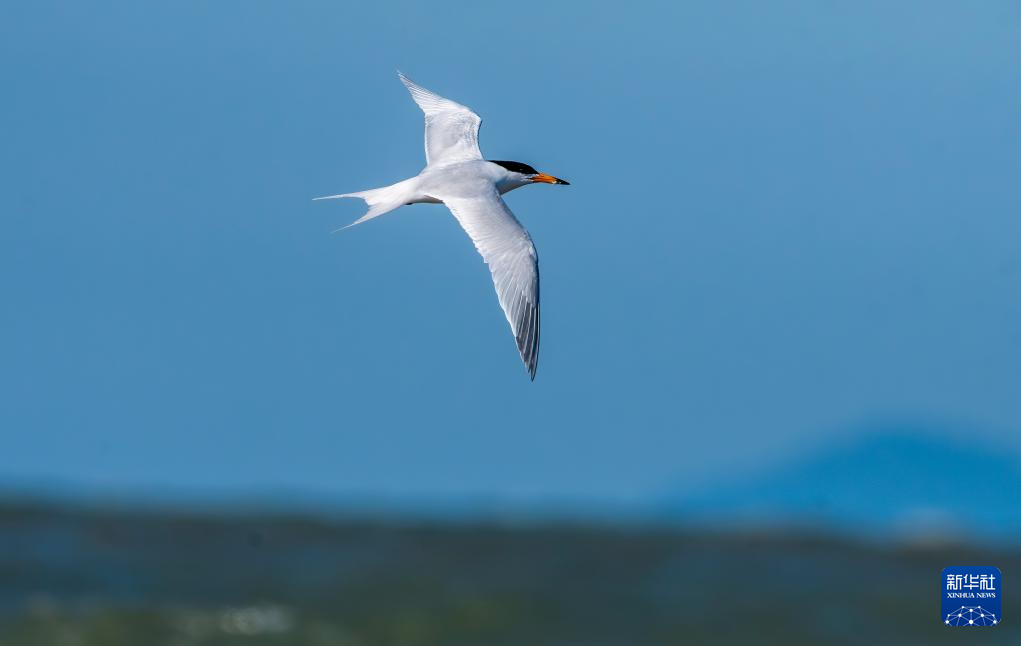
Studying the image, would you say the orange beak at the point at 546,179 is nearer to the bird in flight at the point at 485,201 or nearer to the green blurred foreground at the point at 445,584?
the bird in flight at the point at 485,201

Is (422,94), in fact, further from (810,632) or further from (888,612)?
(888,612)

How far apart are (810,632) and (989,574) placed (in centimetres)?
364

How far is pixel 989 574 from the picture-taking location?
691 inches

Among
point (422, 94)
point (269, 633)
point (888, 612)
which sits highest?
point (422, 94)

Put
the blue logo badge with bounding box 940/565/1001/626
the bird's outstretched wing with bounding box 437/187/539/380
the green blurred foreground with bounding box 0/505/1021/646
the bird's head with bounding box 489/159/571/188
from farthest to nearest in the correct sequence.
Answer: the blue logo badge with bounding box 940/565/1001/626 < the green blurred foreground with bounding box 0/505/1021/646 < the bird's head with bounding box 489/159/571/188 < the bird's outstretched wing with bounding box 437/187/539/380

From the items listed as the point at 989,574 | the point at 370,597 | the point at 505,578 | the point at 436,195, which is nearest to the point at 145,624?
the point at 370,597

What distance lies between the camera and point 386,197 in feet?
29.1

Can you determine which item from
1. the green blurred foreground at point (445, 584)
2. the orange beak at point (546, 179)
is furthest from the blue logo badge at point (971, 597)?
the orange beak at point (546, 179)

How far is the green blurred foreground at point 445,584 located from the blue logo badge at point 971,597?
0.53 feet

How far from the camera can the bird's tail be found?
28.4 ft

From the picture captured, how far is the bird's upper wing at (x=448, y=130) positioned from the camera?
1013cm

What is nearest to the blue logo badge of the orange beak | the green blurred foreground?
the green blurred foreground

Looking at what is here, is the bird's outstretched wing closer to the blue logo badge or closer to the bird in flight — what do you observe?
the bird in flight

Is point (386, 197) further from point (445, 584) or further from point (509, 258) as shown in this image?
point (445, 584)
